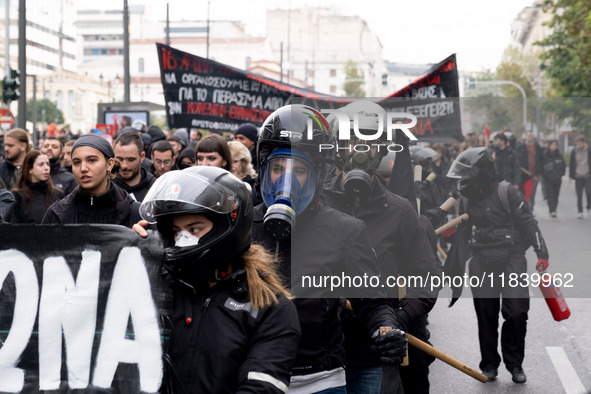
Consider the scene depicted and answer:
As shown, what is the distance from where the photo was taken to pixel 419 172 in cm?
495

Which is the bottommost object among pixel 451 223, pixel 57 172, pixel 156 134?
pixel 451 223

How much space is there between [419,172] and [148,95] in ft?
478

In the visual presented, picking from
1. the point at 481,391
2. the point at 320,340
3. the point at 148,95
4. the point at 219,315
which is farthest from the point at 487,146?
the point at 148,95

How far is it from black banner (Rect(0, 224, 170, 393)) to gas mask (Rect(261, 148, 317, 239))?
0.62 metres

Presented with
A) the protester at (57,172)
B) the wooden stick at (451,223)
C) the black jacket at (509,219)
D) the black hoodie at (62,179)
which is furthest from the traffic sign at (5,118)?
the wooden stick at (451,223)

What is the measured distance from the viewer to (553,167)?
4.73 m

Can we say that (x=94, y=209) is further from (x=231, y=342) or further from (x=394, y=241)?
(x=231, y=342)

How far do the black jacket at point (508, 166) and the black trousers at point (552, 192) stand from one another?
17cm

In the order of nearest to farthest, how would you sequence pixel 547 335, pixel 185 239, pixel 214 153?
1. pixel 185 239
2. pixel 214 153
3. pixel 547 335

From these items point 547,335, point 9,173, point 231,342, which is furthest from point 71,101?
point 231,342

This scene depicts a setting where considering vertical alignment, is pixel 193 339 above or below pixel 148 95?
below

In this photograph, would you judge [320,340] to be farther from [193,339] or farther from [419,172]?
[419,172]

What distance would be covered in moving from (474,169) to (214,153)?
91.5 inches

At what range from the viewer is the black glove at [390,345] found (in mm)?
3652
